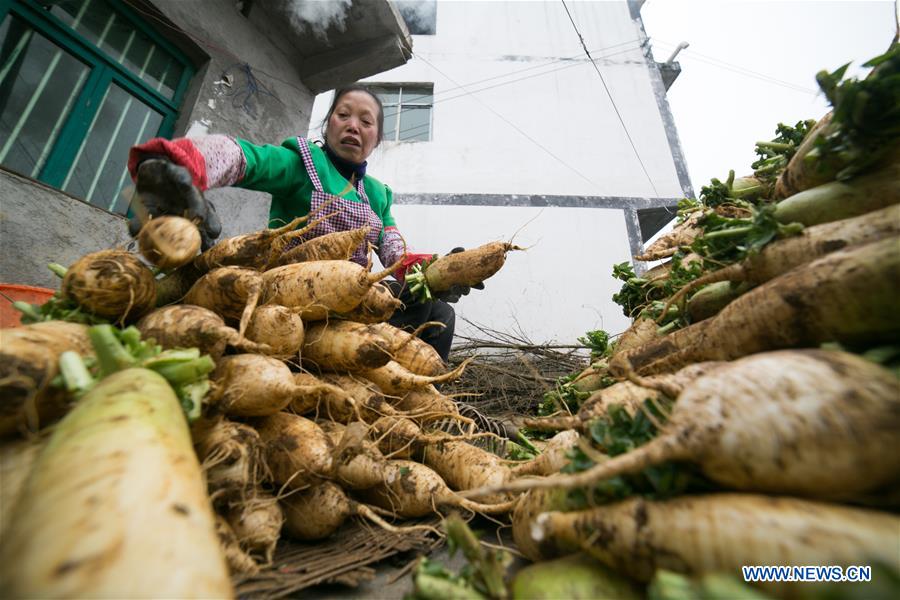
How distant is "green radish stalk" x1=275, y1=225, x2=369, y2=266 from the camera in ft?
9.56

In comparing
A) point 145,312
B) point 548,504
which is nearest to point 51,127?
point 145,312

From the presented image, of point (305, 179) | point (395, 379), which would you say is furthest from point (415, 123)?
point (395, 379)

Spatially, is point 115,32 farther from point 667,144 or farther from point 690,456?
point 667,144

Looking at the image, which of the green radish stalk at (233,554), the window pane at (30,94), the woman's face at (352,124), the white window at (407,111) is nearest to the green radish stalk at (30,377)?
the green radish stalk at (233,554)

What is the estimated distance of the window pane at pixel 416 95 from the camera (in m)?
11.0

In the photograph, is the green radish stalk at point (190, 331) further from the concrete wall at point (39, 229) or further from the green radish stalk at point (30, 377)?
the concrete wall at point (39, 229)

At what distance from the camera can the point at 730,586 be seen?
2.37 ft

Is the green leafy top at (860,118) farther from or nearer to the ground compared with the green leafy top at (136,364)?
farther from the ground

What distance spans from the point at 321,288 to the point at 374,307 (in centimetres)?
41

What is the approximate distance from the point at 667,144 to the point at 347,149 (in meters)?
9.70

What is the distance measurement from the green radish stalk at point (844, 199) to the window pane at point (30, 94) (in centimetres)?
559

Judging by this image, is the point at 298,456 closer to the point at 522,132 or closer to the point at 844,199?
the point at 844,199

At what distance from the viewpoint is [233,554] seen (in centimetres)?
140

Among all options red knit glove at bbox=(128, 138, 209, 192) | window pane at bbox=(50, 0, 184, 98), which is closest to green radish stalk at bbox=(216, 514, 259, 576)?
red knit glove at bbox=(128, 138, 209, 192)
